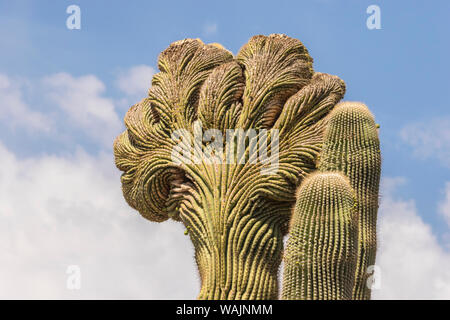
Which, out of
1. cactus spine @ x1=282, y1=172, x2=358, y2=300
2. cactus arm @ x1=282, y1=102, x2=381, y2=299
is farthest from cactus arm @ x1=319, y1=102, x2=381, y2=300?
cactus spine @ x1=282, y1=172, x2=358, y2=300

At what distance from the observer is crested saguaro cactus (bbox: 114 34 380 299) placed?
10578mm

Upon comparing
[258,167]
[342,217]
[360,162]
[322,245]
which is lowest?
[322,245]

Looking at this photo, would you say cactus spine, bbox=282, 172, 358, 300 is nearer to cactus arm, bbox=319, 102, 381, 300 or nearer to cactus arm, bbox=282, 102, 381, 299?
cactus arm, bbox=282, 102, 381, 299

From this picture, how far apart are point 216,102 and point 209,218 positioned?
209cm

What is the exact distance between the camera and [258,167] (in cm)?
1270

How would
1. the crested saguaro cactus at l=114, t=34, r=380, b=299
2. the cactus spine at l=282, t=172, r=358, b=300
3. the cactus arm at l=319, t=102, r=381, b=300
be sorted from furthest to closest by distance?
the cactus arm at l=319, t=102, r=381, b=300 → the crested saguaro cactus at l=114, t=34, r=380, b=299 → the cactus spine at l=282, t=172, r=358, b=300

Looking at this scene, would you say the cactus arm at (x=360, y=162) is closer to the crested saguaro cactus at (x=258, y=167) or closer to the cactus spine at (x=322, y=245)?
the crested saguaro cactus at (x=258, y=167)

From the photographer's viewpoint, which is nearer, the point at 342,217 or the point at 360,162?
the point at 342,217

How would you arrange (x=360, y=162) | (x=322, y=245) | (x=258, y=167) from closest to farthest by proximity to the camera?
1. (x=322, y=245)
2. (x=360, y=162)
3. (x=258, y=167)

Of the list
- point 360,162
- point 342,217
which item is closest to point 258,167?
point 360,162

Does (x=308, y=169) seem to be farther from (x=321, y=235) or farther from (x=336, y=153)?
(x=321, y=235)

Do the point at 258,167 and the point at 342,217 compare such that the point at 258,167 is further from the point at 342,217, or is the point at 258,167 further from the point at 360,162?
the point at 342,217

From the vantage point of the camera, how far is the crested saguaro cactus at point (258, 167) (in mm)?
10578

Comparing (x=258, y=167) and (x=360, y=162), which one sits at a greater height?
(x=258, y=167)
